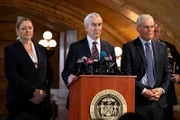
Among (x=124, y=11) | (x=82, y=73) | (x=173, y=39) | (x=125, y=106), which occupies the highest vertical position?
(x=124, y=11)

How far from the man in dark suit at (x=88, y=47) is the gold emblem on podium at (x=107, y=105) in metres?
0.51

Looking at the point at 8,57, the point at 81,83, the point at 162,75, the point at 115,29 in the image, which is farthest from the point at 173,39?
the point at 81,83

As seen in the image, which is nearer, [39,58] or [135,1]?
[39,58]

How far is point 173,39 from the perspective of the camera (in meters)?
6.29

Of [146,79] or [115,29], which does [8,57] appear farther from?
[115,29]

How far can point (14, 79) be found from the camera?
11.9 feet

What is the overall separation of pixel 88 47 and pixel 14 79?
0.62m

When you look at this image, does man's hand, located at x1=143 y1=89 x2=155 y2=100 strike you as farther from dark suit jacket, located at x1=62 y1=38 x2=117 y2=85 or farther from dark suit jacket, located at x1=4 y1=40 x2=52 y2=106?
dark suit jacket, located at x1=4 y1=40 x2=52 y2=106

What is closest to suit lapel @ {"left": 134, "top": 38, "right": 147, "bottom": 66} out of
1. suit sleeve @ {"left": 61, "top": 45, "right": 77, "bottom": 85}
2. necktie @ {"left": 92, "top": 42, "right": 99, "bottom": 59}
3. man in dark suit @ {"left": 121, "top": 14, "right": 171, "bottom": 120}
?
man in dark suit @ {"left": 121, "top": 14, "right": 171, "bottom": 120}

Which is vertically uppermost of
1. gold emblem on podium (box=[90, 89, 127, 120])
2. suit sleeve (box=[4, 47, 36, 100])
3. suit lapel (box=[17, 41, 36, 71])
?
suit lapel (box=[17, 41, 36, 71])

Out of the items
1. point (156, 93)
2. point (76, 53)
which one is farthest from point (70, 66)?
point (156, 93)

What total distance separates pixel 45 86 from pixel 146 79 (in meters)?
0.81

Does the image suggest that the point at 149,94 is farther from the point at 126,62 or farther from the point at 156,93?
the point at 126,62

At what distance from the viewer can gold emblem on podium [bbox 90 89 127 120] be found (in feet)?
9.98
